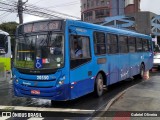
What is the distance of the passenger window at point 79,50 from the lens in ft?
32.1

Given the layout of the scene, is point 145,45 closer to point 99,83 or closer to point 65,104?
point 99,83

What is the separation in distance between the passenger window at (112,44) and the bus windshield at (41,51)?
144 inches

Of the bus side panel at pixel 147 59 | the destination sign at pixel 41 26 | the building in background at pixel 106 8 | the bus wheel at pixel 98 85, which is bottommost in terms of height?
the bus wheel at pixel 98 85

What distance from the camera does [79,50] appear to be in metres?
10.3

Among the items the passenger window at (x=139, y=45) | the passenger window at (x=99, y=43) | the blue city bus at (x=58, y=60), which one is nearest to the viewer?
the blue city bus at (x=58, y=60)

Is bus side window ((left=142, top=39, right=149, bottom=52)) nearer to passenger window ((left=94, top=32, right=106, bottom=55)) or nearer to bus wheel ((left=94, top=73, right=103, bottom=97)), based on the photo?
passenger window ((left=94, top=32, right=106, bottom=55))

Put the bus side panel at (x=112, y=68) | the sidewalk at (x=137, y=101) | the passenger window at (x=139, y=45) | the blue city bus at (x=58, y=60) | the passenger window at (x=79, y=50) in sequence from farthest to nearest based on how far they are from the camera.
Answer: the passenger window at (x=139, y=45) → the bus side panel at (x=112, y=68) → the passenger window at (x=79, y=50) → the blue city bus at (x=58, y=60) → the sidewalk at (x=137, y=101)

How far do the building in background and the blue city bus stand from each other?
9434 cm

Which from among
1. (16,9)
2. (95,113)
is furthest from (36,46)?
(16,9)

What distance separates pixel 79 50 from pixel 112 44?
3245 millimetres

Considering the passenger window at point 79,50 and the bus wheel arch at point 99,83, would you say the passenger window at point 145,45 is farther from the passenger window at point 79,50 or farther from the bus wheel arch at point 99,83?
the passenger window at point 79,50

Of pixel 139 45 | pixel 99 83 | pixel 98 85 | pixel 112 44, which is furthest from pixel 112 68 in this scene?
pixel 139 45

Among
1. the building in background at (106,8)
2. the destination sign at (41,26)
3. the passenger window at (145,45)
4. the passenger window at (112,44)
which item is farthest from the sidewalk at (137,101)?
the building in background at (106,8)

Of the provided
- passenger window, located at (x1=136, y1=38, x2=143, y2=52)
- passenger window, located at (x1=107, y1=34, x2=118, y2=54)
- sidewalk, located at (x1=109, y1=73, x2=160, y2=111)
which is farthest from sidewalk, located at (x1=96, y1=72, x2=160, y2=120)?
passenger window, located at (x1=136, y1=38, x2=143, y2=52)
